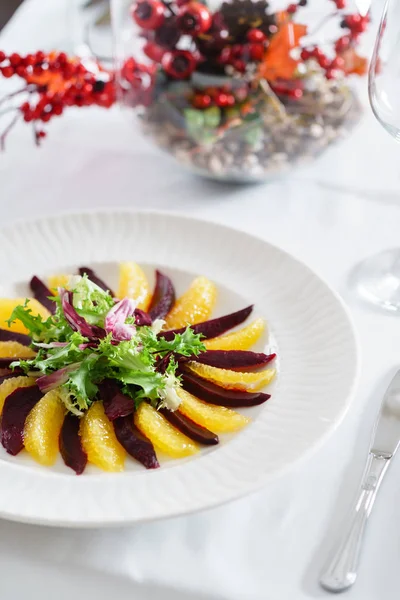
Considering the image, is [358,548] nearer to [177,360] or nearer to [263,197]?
[177,360]

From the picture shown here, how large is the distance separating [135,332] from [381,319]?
464mm

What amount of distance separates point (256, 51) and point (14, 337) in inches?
28.3

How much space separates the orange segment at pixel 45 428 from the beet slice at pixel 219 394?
0.18 meters

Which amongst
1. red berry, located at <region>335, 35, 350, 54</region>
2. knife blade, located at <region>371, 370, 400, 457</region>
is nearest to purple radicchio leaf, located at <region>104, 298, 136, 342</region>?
knife blade, located at <region>371, 370, 400, 457</region>

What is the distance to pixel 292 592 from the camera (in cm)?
84

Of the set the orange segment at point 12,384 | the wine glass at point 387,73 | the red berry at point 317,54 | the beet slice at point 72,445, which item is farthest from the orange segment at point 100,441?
the red berry at point 317,54

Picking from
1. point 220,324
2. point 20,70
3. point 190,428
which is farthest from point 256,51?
point 190,428

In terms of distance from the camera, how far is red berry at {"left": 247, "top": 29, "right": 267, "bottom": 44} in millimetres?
1436

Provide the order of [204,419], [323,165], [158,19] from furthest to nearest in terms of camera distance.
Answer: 1. [323,165]
2. [158,19]
3. [204,419]

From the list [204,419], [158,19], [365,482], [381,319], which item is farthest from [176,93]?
[365,482]

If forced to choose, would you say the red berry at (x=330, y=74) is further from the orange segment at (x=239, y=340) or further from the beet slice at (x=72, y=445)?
the beet slice at (x=72, y=445)

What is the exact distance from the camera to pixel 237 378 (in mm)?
1075

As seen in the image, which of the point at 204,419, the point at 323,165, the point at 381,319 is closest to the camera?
the point at 204,419

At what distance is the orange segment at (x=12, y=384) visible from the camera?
105 centimetres
